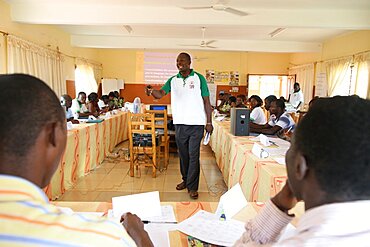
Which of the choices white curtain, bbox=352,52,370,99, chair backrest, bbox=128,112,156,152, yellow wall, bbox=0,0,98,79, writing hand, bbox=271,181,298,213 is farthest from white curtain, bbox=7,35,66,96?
white curtain, bbox=352,52,370,99

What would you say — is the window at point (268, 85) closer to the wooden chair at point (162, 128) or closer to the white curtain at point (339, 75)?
the white curtain at point (339, 75)

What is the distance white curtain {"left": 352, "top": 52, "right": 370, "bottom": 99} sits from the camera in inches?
219

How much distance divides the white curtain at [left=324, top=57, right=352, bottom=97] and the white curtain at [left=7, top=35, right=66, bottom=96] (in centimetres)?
589

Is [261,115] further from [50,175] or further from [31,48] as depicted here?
[31,48]

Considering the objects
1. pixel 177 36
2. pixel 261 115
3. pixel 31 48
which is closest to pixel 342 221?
pixel 261 115

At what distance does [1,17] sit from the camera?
4.25 m

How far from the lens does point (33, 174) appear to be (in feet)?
1.69

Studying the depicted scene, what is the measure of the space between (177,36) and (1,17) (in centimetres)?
366

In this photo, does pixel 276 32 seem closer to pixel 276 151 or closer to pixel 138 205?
pixel 276 151

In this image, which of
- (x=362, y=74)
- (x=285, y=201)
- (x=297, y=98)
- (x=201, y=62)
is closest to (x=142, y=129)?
(x=285, y=201)

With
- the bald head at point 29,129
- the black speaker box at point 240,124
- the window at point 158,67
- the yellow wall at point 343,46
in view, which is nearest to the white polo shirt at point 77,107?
the black speaker box at point 240,124

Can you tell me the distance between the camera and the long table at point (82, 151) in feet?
9.86

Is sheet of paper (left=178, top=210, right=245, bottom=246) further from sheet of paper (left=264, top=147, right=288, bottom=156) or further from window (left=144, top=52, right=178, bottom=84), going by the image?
window (left=144, top=52, right=178, bottom=84)

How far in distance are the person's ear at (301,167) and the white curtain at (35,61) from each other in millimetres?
3729
